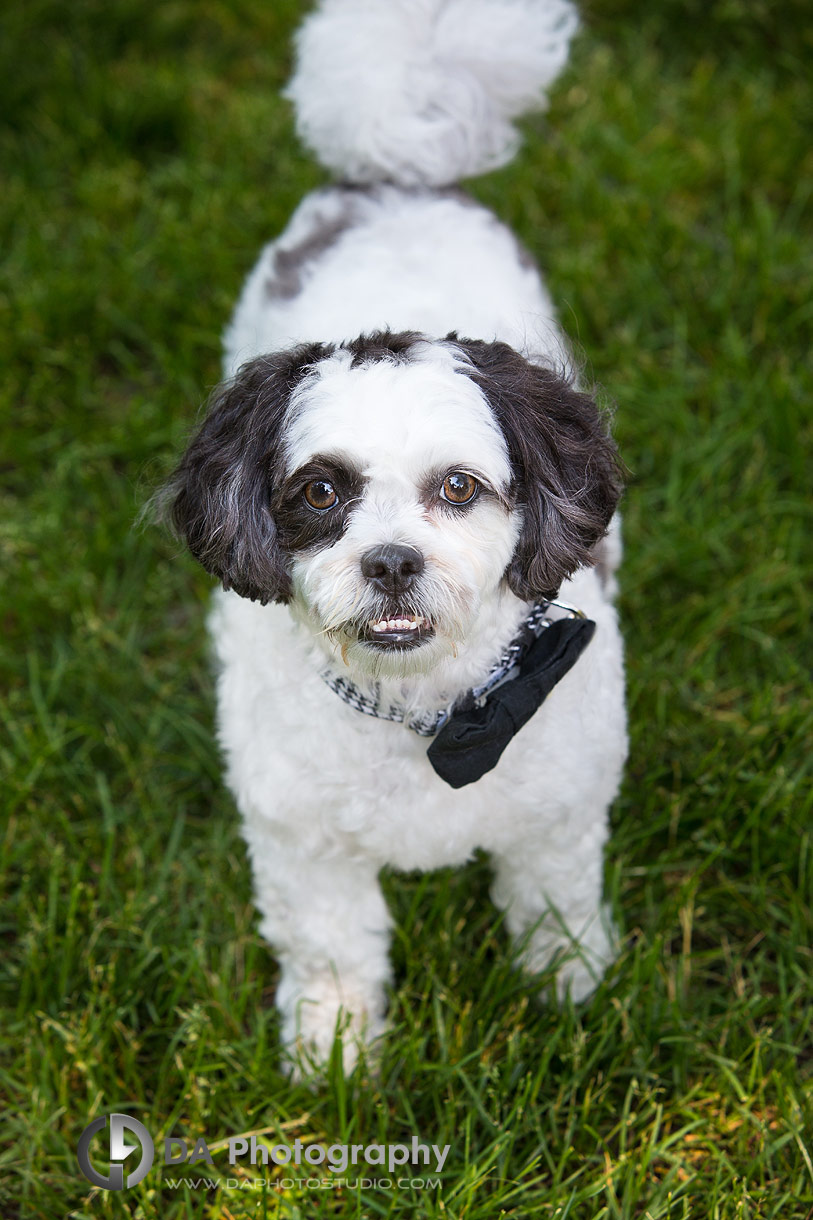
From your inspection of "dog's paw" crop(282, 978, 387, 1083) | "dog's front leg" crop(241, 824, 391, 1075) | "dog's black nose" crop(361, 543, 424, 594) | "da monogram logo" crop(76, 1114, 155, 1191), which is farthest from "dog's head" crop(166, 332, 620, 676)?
"da monogram logo" crop(76, 1114, 155, 1191)

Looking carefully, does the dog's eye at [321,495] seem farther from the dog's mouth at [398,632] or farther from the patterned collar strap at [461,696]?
the patterned collar strap at [461,696]

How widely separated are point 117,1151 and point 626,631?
7.15 ft

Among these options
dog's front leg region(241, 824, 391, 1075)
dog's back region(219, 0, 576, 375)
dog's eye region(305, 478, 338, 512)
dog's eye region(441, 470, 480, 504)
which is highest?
dog's back region(219, 0, 576, 375)

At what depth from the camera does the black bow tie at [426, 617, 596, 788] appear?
2.50 metres

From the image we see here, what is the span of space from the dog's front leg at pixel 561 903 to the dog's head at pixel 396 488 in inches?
30.6

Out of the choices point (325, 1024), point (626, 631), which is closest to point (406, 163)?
point (626, 631)

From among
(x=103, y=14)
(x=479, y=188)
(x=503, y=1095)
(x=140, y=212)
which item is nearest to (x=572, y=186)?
(x=479, y=188)

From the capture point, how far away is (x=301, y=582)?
2438 mm

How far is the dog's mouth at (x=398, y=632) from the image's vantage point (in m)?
2.31

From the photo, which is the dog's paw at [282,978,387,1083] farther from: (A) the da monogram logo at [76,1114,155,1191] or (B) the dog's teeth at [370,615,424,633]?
(B) the dog's teeth at [370,615,424,633]

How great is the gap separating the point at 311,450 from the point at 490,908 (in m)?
1.59

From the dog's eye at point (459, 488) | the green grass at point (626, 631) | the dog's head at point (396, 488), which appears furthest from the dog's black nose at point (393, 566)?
the green grass at point (626, 631)

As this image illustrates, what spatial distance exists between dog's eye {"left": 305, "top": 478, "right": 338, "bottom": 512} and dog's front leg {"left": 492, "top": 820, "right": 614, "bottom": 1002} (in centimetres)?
102

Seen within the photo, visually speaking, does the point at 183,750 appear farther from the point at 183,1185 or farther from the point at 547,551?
the point at 547,551
